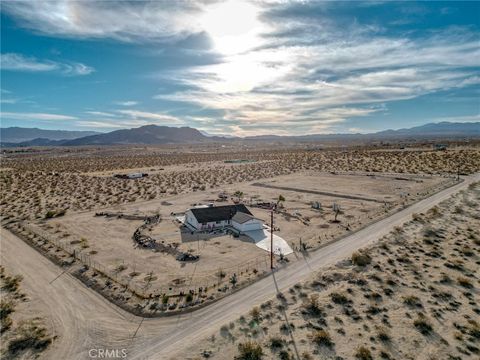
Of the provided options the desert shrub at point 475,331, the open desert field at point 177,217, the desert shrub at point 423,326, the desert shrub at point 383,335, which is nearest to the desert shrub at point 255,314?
the open desert field at point 177,217

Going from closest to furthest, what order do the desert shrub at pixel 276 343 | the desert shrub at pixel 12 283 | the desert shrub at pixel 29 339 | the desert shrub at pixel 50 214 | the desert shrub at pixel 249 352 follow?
the desert shrub at pixel 249 352 < the desert shrub at pixel 276 343 < the desert shrub at pixel 29 339 < the desert shrub at pixel 12 283 < the desert shrub at pixel 50 214

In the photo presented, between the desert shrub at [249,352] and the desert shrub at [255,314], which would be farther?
the desert shrub at [255,314]

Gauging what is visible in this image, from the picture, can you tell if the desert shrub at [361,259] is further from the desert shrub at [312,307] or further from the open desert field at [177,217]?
the desert shrub at [312,307]

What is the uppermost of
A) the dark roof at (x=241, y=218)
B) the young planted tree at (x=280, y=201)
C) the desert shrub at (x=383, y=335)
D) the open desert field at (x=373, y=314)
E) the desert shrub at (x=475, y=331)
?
the dark roof at (x=241, y=218)

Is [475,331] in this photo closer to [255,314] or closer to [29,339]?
[255,314]

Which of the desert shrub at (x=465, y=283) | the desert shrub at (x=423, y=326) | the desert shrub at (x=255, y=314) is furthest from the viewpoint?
the desert shrub at (x=465, y=283)
